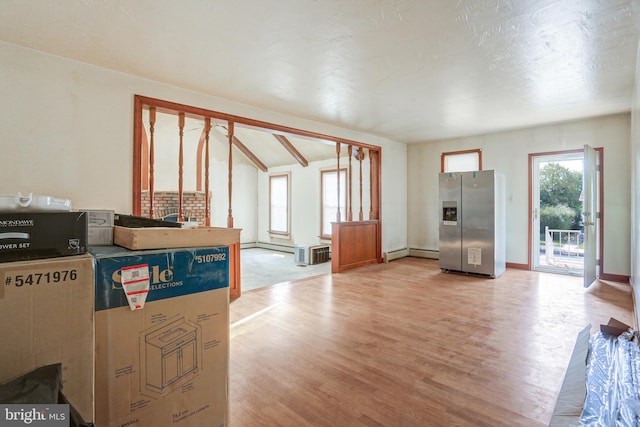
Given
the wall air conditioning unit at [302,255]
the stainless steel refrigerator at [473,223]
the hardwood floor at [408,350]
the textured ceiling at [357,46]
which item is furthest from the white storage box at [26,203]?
the wall air conditioning unit at [302,255]

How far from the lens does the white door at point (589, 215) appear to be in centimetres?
447

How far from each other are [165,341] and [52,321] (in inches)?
14.2

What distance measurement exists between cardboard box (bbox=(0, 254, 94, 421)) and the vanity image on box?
0.59ft

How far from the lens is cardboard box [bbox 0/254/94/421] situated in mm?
830

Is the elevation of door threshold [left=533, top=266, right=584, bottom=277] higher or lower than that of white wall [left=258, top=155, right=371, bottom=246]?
lower

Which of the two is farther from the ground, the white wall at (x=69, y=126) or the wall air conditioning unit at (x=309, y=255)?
the white wall at (x=69, y=126)

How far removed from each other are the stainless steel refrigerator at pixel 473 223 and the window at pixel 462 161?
90 cm

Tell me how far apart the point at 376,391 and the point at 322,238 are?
6225mm

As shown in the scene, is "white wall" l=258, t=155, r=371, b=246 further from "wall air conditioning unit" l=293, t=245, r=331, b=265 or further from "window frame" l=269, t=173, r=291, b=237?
"wall air conditioning unit" l=293, t=245, r=331, b=265

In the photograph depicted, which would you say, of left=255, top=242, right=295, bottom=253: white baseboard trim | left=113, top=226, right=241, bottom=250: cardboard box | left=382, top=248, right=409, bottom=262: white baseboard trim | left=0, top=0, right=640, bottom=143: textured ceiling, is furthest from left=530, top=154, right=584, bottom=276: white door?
left=113, top=226, right=241, bottom=250: cardboard box

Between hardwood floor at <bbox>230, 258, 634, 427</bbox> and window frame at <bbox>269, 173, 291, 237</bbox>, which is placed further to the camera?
window frame at <bbox>269, 173, 291, 237</bbox>

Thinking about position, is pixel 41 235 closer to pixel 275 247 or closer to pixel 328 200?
pixel 328 200

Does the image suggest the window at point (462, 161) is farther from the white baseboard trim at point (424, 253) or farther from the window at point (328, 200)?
the window at point (328, 200)

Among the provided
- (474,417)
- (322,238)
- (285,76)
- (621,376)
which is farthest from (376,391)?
(322,238)
